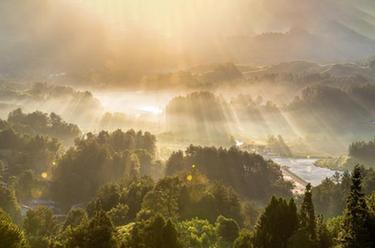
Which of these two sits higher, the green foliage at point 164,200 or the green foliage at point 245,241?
the green foliage at point 164,200

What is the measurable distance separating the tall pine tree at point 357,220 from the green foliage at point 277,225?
20.4 meters

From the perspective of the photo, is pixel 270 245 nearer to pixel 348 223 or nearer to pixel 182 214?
pixel 348 223

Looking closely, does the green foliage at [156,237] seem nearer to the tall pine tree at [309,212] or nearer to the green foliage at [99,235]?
the green foliage at [99,235]

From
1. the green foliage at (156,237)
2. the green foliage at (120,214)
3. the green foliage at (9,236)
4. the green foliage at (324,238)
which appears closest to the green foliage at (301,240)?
the green foliage at (324,238)

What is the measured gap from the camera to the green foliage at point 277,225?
9981 centimetres

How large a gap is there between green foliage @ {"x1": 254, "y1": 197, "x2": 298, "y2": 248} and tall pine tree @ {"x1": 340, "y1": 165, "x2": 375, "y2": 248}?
2038 cm

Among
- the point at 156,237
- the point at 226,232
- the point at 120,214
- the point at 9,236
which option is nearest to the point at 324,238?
the point at 156,237

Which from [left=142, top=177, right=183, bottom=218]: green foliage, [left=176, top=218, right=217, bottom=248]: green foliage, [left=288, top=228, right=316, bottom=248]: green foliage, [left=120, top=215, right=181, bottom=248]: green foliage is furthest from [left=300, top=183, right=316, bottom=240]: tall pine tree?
[left=142, top=177, right=183, bottom=218]: green foliage

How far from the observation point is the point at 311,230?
305 feet

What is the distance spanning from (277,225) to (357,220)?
77.9 ft

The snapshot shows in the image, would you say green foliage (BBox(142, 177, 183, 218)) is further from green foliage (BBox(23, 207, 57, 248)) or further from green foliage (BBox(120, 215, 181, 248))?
green foliage (BBox(120, 215, 181, 248))

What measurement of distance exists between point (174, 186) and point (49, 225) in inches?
1769

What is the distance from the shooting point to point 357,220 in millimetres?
78688

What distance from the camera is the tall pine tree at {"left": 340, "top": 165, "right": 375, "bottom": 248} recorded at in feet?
255
